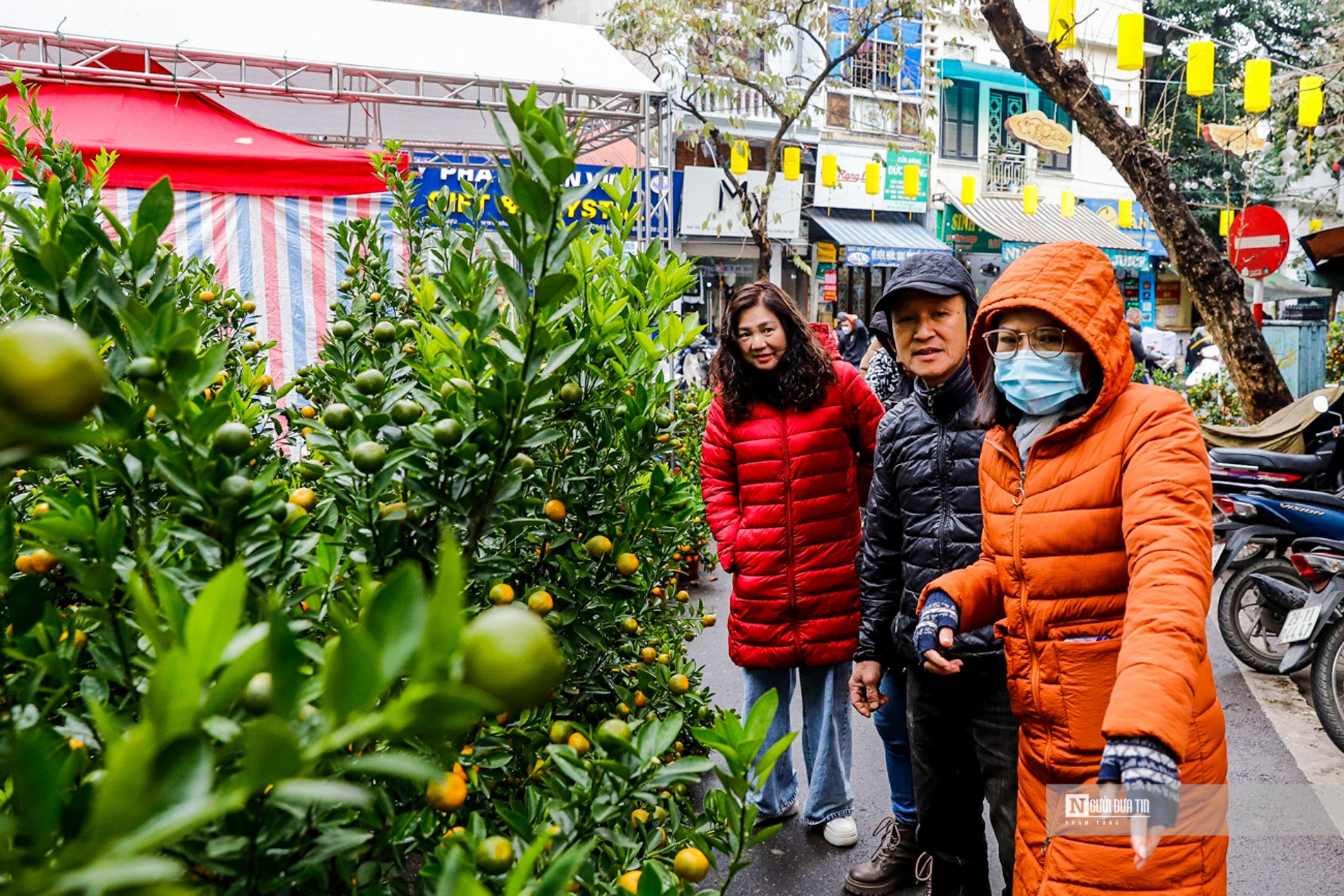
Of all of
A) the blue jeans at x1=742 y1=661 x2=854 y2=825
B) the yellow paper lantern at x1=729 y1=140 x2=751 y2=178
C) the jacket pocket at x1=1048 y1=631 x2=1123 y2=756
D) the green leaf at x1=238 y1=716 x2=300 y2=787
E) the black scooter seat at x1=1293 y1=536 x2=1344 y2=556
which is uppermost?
the yellow paper lantern at x1=729 y1=140 x2=751 y2=178

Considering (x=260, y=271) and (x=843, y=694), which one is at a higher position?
(x=260, y=271)

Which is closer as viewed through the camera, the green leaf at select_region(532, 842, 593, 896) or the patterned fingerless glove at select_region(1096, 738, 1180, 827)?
the green leaf at select_region(532, 842, 593, 896)

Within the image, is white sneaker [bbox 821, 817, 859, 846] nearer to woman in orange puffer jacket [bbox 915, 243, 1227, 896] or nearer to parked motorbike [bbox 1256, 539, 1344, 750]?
woman in orange puffer jacket [bbox 915, 243, 1227, 896]

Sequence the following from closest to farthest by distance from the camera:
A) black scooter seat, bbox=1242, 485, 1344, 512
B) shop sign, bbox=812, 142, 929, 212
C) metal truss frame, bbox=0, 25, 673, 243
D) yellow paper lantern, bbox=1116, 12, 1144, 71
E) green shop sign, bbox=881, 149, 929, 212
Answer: black scooter seat, bbox=1242, 485, 1344, 512, metal truss frame, bbox=0, 25, 673, 243, yellow paper lantern, bbox=1116, 12, 1144, 71, shop sign, bbox=812, 142, 929, 212, green shop sign, bbox=881, 149, 929, 212

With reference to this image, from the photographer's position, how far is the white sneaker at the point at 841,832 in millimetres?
3693

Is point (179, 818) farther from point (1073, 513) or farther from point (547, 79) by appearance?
point (547, 79)

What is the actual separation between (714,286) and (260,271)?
49.4 feet

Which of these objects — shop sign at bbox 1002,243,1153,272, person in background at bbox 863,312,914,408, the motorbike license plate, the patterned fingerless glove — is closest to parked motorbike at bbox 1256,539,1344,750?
the motorbike license plate

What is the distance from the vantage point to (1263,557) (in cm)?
562

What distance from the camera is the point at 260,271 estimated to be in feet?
21.1

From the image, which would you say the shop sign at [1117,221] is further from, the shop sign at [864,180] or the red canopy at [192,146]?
the red canopy at [192,146]

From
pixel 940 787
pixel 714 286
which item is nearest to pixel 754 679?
pixel 940 787

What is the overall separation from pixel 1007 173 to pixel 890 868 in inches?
926

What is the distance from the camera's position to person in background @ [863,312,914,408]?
3.61 m
